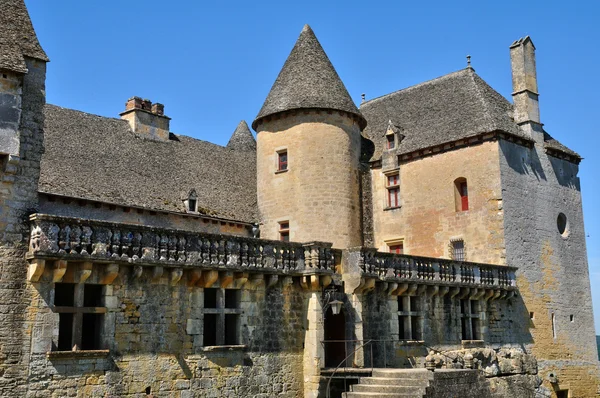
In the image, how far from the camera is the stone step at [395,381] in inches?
632

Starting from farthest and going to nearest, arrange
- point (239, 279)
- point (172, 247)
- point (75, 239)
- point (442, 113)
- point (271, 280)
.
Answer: point (442, 113), point (271, 280), point (239, 279), point (172, 247), point (75, 239)

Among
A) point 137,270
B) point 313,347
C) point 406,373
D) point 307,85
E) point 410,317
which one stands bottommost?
point 406,373

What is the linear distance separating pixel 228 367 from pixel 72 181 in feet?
27.8

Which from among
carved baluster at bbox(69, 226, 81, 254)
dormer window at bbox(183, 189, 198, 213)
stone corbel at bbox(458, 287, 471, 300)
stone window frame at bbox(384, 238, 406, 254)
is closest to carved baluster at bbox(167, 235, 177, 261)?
carved baluster at bbox(69, 226, 81, 254)

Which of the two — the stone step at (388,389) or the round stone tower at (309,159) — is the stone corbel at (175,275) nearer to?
the stone step at (388,389)

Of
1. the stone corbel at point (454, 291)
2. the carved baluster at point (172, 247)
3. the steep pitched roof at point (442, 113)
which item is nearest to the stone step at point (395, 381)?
the carved baluster at point (172, 247)

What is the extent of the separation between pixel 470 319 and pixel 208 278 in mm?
11191

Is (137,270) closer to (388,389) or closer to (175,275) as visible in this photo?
(175,275)

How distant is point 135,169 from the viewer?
78.2ft

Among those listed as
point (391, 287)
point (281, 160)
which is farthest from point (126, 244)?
point (281, 160)

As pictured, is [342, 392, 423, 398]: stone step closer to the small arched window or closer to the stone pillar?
the stone pillar

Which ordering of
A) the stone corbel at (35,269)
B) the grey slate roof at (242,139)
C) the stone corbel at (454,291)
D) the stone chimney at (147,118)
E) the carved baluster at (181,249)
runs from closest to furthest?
the stone corbel at (35,269) < the carved baluster at (181,249) < the stone corbel at (454,291) < the stone chimney at (147,118) < the grey slate roof at (242,139)

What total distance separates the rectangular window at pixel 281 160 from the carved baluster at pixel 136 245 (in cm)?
1113

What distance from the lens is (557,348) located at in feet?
86.0
